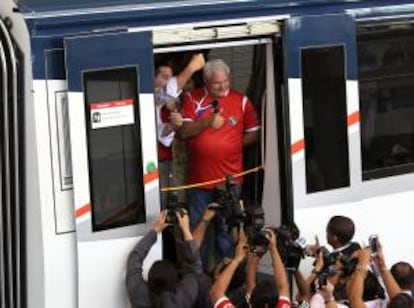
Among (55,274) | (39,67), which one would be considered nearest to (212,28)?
(39,67)

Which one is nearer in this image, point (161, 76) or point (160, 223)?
point (160, 223)

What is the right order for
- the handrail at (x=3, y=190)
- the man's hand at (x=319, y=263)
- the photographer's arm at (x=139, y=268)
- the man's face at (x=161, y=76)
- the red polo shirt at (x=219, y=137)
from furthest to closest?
the red polo shirt at (x=219, y=137)
the man's face at (x=161, y=76)
the man's hand at (x=319, y=263)
the photographer's arm at (x=139, y=268)
the handrail at (x=3, y=190)

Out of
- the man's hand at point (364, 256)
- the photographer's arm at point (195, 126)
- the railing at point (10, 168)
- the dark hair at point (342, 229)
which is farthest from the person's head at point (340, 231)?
the railing at point (10, 168)

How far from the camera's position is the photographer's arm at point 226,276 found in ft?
21.5

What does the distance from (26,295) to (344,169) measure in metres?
2.16

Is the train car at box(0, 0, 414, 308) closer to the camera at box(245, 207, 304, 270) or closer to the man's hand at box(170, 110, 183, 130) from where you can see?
the camera at box(245, 207, 304, 270)

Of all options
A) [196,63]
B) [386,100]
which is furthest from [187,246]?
[386,100]

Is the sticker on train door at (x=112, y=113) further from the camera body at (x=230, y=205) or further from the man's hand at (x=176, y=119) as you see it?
the camera body at (x=230, y=205)

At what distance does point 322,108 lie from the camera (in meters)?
7.15

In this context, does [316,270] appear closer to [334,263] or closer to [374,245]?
[334,263]

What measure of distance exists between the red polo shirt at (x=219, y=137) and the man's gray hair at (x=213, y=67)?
6.3 inches

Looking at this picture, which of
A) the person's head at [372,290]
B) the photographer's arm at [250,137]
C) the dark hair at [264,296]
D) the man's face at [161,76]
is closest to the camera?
the dark hair at [264,296]

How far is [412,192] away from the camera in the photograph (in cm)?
755

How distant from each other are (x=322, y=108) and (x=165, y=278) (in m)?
1.52
